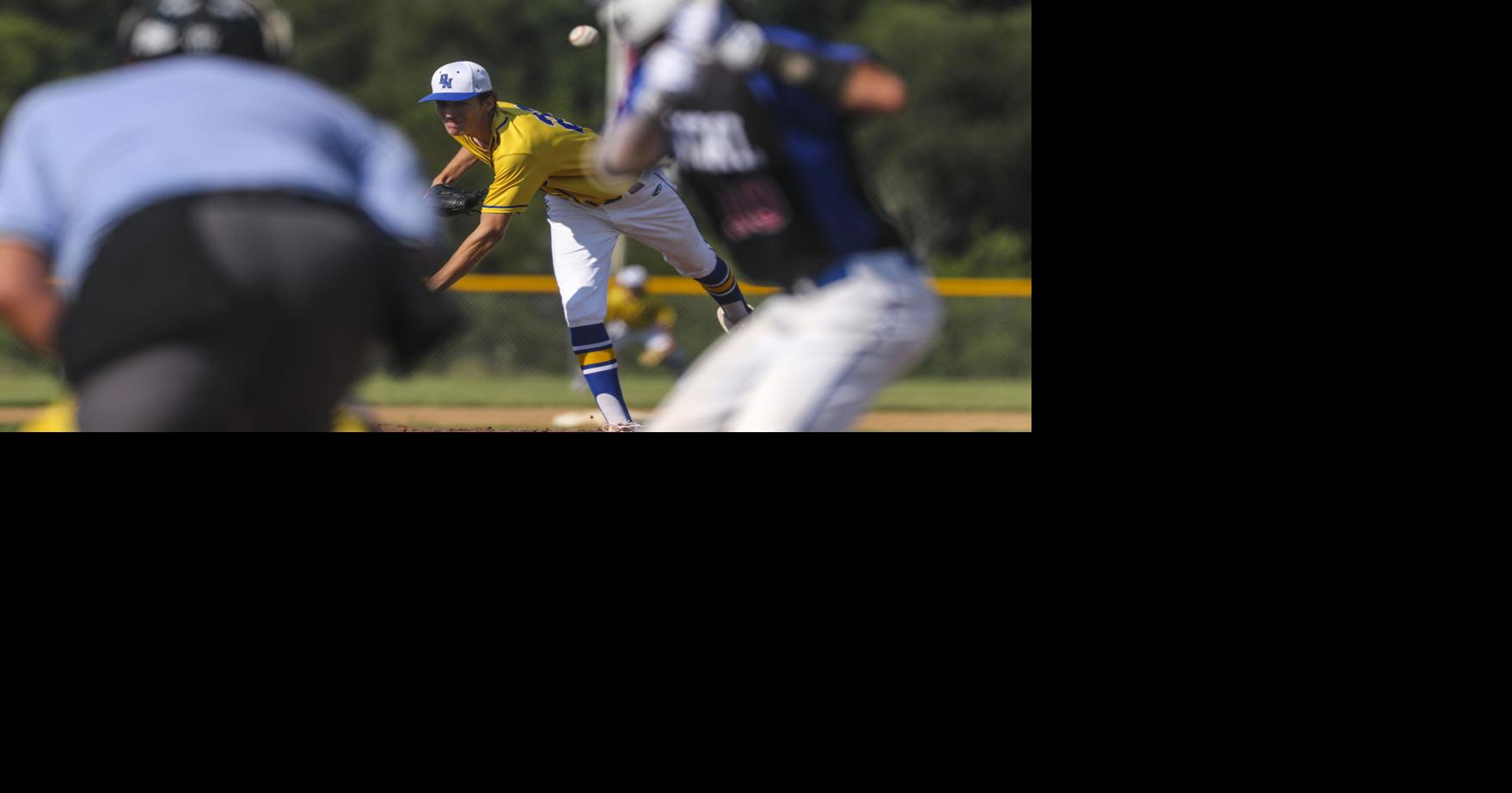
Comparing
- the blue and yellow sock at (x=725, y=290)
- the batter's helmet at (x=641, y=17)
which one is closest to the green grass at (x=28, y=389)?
the blue and yellow sock at (x=725, y=290)

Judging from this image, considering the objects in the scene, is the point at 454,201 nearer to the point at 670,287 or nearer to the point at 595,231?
the point at 595,231

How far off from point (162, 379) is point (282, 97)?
0.69 m

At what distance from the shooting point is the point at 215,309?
10.9 feet

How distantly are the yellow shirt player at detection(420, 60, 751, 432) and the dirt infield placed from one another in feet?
14.9

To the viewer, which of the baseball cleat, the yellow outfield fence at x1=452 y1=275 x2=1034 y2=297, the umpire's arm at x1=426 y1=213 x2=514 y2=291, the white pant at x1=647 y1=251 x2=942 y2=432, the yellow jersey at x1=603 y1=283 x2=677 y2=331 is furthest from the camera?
the yellow jersey at x1=603 y1=283 x2=677 y2=331

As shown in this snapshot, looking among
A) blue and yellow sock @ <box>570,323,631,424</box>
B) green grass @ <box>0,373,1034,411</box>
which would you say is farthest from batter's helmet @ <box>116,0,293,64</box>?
green grass @ <box>0,373,1034,411</box>

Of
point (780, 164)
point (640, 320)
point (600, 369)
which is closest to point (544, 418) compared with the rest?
point (640, 320)

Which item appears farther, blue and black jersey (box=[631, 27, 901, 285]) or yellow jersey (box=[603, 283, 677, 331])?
yellow jersey (box=[603, 283, 677, 331])

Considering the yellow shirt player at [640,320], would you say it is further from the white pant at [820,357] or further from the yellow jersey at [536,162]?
the white pant at [820,357]

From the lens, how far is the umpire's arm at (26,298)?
350cm

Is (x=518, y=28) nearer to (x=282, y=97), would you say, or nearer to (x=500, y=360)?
(x=500, y=360)

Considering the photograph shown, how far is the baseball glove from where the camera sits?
923 centimetres

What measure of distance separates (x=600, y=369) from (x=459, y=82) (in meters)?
1.73

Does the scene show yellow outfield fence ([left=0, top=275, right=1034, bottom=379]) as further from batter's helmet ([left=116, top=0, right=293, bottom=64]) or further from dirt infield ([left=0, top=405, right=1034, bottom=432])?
batter's helmet ([left=116, top=0, right=293, bottom=64])
